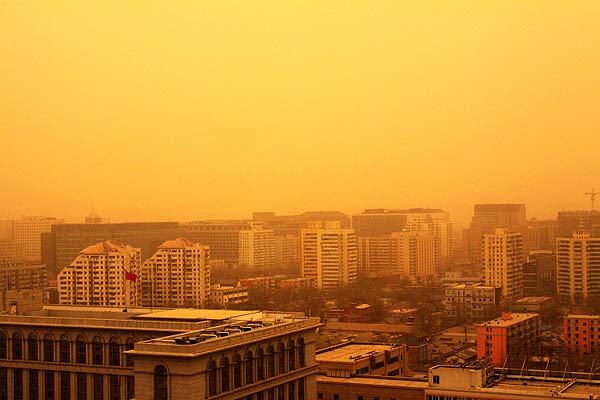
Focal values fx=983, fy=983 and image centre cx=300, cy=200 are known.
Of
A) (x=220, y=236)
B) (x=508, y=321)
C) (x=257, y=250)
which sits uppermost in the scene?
(x=220, y=236)

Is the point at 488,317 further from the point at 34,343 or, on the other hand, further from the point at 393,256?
the point at 34,343

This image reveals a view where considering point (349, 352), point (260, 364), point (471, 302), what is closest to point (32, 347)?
point (260, 364)

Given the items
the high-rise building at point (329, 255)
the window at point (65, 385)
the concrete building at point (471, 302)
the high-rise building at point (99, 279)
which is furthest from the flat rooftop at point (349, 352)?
the high-rise building at point (329, 255)

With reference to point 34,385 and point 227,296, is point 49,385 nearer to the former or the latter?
point 34,385

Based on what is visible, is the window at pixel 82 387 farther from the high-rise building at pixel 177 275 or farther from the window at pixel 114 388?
the high-rise building at pixel 177 275

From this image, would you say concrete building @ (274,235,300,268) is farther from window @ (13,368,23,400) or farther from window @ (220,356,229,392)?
window @ (220,356,229,392)

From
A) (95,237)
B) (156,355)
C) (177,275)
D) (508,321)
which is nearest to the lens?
(156,355)
